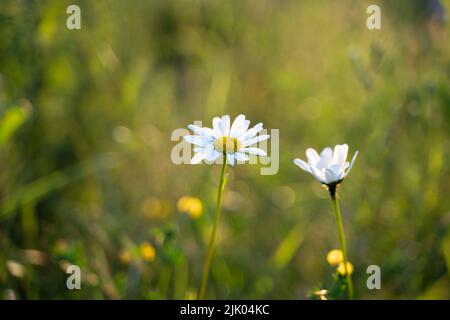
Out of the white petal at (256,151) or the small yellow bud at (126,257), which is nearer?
the white petal at (256,151)

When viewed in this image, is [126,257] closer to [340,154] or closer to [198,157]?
[198,157]

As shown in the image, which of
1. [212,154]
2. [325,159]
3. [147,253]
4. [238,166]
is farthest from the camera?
[238,166]

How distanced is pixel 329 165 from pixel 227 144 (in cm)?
21

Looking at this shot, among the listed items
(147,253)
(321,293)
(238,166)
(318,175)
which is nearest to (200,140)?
(318,175)

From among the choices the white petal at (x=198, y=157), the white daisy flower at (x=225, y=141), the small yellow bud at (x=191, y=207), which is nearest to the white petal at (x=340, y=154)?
the white daisy flower at (x=225, y=141)

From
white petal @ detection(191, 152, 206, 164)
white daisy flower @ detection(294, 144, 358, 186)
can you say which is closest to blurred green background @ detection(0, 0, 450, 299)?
white petal @ detection(191, 152, 206, 164)

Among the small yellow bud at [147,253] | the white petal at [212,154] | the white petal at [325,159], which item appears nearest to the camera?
the white petal at [212,154]

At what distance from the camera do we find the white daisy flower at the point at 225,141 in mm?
1003

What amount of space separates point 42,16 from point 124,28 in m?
0.51

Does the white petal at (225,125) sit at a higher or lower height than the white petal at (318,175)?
higher

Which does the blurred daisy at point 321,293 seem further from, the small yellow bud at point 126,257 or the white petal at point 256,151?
the small yellow bud at point 126,257

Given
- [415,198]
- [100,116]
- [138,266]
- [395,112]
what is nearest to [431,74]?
[395,112]

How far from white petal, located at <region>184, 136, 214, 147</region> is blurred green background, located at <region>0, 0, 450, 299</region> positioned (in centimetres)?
27

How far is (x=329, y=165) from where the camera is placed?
107 centimetres
